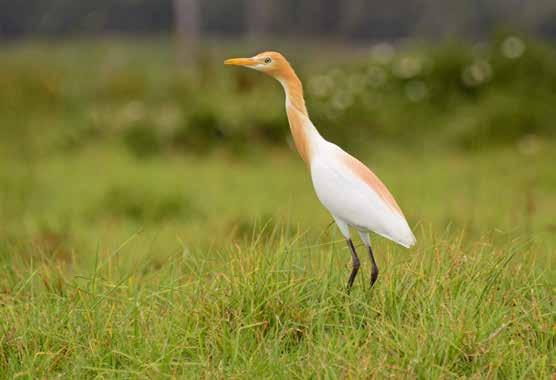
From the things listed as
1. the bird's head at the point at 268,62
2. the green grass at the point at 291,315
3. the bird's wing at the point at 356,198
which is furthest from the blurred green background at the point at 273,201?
the bird's head at the point at 268,62

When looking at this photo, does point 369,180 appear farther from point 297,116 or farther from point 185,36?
point 185,36

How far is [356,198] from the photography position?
119 inches

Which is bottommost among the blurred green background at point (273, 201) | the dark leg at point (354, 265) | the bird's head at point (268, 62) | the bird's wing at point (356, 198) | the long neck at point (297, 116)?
the blurred green background at point (273, 201)

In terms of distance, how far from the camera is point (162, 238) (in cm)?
585

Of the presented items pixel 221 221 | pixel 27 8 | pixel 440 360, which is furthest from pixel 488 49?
pixel 27 8

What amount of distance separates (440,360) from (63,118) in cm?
822

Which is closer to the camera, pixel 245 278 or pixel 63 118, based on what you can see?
pixel 245 278

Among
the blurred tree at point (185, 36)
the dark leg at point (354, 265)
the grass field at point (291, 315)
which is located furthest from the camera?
the blurred tree at point (185, 36)

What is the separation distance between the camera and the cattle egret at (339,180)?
3.03 metres

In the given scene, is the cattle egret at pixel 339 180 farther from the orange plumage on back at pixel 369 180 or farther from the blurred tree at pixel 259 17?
the blurred tree at pixel 259 17

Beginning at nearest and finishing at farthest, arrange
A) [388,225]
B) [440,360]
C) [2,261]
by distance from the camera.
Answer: [440,360] < [388,225] < [2,261]

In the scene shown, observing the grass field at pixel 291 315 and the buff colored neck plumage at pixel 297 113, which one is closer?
the grass field at pixel 291 315

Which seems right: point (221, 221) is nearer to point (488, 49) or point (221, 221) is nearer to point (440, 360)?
point (440, 360)

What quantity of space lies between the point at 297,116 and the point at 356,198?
32cm
